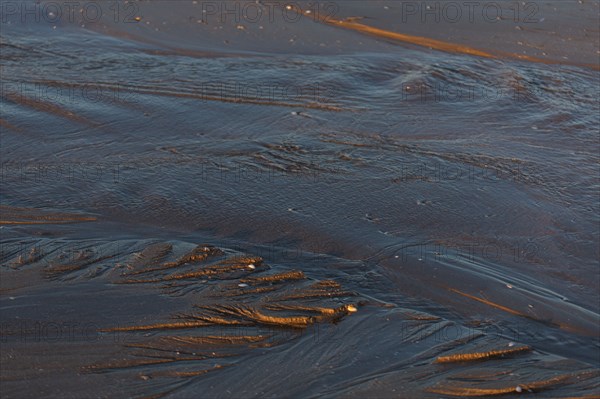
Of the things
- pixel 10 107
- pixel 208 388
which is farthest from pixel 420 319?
pixel 10 107

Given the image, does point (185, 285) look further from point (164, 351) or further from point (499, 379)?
point (499, 379)

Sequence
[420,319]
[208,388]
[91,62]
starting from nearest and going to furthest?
1. [208,388]
2. [420,319]
3. [91,62]

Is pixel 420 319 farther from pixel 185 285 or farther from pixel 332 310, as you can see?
pixel 185 285

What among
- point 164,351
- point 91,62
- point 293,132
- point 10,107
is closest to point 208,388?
point 164,351

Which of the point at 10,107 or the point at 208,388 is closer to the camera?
the point at 208,388

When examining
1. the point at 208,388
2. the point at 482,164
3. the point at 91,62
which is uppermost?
the point at 91,62

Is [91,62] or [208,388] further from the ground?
[91,62]

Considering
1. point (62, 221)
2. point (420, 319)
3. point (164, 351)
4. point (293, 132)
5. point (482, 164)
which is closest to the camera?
point (164, 351)
